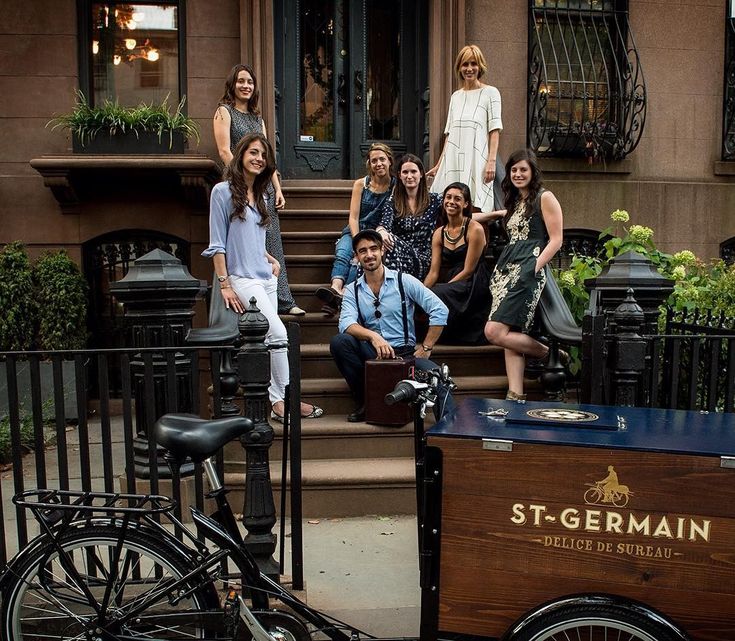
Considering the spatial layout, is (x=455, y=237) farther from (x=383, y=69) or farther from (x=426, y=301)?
(x=383, y=69)

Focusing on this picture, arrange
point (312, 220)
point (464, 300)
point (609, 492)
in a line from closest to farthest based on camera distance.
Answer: point (609, 492), point (464, 300), point (312, 220)

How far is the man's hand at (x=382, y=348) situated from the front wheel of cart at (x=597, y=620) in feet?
9.66

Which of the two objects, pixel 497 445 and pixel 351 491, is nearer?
pixel 497 445

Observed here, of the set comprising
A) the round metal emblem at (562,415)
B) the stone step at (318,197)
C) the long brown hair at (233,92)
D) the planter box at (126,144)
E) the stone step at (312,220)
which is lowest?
the round metal emblem at (562,415)

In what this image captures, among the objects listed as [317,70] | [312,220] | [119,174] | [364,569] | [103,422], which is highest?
[317,70]

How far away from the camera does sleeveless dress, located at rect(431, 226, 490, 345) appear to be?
639cm

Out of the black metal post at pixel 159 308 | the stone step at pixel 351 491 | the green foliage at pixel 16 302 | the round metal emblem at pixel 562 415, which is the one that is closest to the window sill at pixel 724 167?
the stone step at pixel 351 491

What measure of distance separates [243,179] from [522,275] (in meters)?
2.21

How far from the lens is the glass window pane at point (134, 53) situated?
355 inches

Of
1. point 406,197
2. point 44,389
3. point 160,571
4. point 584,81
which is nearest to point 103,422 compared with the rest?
point 160,571

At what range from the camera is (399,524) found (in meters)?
5.11

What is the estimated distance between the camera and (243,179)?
5.61 metres

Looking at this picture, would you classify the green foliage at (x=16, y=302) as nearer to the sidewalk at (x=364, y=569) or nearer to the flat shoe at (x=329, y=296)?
the sidewalk at (x=364, y=569)

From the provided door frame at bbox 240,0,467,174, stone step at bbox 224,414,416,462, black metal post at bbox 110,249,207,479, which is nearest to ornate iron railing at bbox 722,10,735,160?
door frame at bbox 240,0,467,174
